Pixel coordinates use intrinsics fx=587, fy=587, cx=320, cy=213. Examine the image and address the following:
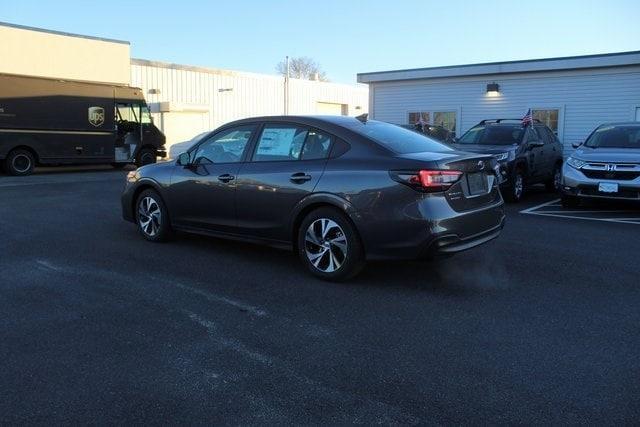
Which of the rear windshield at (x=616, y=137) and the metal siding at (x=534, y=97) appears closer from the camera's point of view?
the rear windshield at (x=616, y=137)

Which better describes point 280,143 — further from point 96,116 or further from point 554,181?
point 96,116

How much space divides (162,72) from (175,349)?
27.1 m

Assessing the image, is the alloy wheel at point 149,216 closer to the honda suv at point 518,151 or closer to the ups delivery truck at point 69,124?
the honda suv at point 518,151

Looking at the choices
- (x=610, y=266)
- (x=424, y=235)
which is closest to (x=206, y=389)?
(x=424, y=235)

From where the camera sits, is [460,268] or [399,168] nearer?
[399,168]

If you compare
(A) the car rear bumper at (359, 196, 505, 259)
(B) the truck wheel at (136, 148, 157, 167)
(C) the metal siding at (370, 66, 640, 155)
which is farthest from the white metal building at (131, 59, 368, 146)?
(A) the car rear bumper at (359, 196, 505, 259)

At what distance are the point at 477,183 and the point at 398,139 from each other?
869mm

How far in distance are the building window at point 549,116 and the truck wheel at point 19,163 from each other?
49.1ft

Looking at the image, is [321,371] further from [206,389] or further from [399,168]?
[399,168]

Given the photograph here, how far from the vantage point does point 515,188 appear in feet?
36.8

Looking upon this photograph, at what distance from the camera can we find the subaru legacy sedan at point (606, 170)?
944cm

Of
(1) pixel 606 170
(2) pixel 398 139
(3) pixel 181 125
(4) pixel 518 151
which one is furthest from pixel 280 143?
(3) pixel 181 125

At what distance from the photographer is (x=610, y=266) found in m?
6.21

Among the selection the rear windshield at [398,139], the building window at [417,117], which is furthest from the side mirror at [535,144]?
the building window at [417,117]
